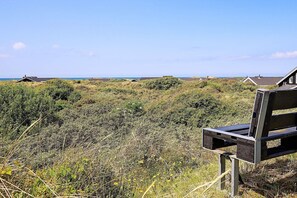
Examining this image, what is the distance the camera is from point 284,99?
105 inches

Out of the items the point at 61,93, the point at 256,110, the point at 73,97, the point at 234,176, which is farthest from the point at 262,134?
the point at 61,93

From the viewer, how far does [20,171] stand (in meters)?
2.37

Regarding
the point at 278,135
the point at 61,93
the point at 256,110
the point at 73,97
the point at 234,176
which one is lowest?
the point at 73,97

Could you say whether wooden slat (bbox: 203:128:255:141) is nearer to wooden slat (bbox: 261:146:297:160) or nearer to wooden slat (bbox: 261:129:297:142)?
wooden slat (bbox: 261:129:297:142)

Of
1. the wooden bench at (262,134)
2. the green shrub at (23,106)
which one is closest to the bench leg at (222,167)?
the wooden bench at (262,134)

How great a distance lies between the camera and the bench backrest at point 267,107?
2471mm

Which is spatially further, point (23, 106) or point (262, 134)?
point (23, 106)

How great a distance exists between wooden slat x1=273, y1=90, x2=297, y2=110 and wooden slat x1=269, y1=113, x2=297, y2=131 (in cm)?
11

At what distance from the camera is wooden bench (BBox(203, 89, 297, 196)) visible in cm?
249

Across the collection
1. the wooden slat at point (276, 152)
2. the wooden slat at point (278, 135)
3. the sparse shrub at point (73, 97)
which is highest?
the wooden slat at point (278, 135)

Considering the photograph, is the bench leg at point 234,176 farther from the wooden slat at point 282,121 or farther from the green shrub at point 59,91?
the green shrub at point 59,91

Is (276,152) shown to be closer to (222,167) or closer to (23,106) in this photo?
(222,167)

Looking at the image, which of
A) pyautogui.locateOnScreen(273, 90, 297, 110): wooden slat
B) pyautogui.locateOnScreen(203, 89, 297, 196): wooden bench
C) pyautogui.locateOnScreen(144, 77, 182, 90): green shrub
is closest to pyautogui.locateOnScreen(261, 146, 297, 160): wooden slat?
pyautogui.locateOnScreen(203, 89, 297, 196): wooden bench

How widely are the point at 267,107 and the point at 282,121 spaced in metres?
0.46
